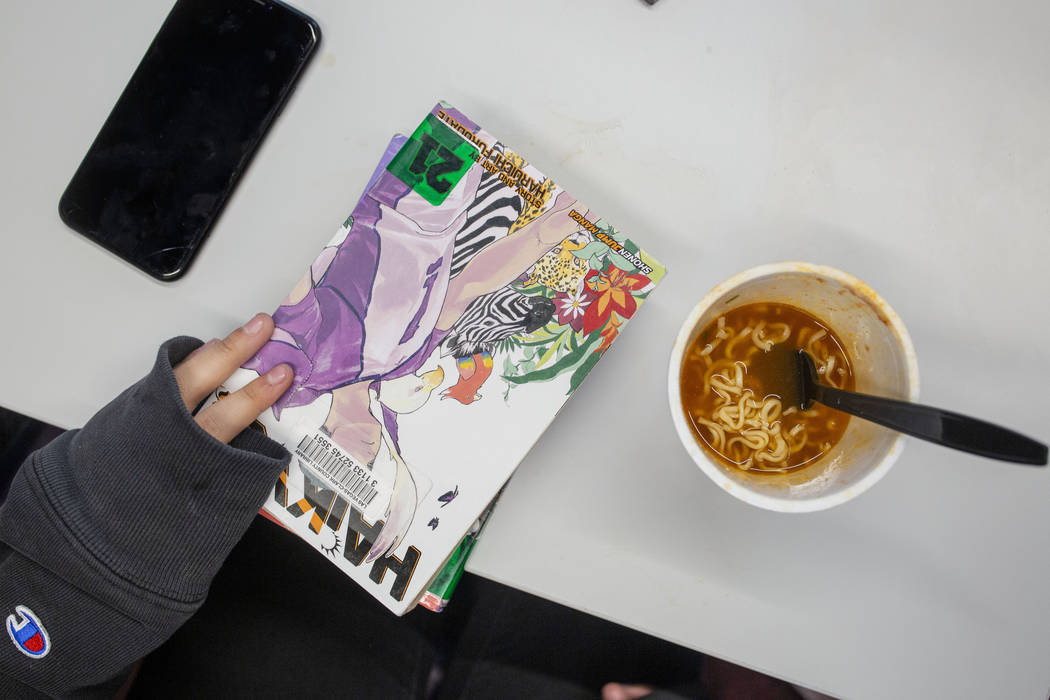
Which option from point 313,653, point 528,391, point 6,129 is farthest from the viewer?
point 313,653

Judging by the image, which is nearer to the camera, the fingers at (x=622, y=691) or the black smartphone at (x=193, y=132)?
the black smartphone at (x=193, y=132)

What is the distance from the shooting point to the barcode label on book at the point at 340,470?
0.55m

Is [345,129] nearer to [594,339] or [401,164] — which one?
[401,164]

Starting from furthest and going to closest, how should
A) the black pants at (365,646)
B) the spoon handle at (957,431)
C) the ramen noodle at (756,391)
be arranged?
the black pants at (365,646) < the ramen noodle at (756,391) < the spoon handle at (957,431)

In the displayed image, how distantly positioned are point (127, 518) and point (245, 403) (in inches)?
6.6

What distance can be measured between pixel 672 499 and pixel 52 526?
60 cm

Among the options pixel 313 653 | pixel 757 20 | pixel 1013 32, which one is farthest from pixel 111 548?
pixel 1013 32

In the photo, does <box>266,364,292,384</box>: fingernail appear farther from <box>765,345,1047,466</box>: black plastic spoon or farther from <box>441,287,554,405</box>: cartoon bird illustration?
<box>765,345,1047,466</box>: black plastic spoon

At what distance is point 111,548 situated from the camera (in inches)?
22.6

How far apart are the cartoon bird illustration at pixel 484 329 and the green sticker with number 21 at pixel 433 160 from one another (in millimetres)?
113

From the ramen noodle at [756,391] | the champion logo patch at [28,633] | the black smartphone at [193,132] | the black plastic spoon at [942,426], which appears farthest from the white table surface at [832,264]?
the champion logo patch at [28,633]

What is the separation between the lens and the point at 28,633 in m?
0.61

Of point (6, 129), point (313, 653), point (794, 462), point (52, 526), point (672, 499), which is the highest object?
point (794, 462)

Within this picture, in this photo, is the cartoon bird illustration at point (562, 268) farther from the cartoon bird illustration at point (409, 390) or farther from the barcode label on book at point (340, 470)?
the barcode label on book at point (340, 470)
